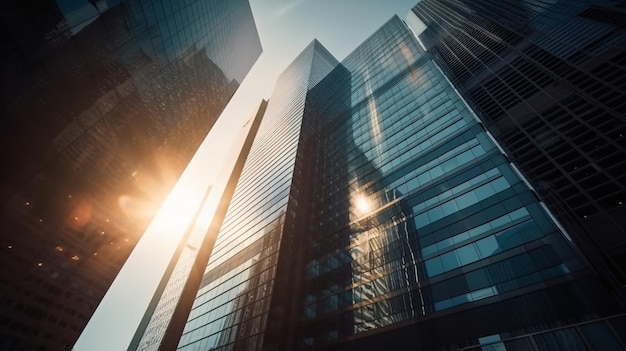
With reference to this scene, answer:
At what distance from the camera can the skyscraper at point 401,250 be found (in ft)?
60.2

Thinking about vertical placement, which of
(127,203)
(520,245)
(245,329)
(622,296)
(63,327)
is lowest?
(622,296)

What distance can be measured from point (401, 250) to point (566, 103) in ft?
81.0

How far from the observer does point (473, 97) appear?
45062mm

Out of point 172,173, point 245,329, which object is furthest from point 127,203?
point 245,329

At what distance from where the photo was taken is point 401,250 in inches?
1103

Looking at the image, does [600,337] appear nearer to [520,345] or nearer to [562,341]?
[562,341]

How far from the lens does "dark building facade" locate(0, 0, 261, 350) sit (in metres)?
Answer: 26.0

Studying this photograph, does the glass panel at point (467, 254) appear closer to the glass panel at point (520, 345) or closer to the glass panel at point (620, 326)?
the glass panel at point (520, 345)

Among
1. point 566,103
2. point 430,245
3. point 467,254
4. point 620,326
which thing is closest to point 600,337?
point 620,326

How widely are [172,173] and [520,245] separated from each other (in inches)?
2416

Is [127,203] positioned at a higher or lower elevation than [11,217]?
higher

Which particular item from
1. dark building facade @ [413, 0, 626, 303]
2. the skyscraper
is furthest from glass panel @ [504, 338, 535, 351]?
dark building facade @ [413, 0, 626, 303]

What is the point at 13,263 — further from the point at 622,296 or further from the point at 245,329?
the point at 622,296

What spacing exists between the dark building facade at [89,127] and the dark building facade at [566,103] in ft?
142
